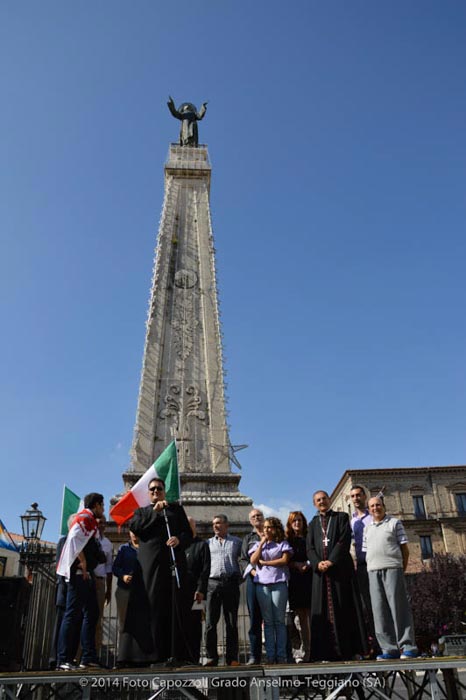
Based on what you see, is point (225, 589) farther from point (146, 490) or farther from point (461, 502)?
point (461, 502)

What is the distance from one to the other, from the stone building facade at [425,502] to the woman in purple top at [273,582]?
31.3 m

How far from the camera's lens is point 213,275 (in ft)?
65.5

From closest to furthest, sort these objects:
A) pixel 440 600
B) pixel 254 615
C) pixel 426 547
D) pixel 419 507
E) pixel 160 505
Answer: pixel 160 505 → pixel 254 615 → pixel 440 600 → pixel 426 547 → pixel 419 507

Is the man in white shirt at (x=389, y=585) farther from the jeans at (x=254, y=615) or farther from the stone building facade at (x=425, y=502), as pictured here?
the stone building facade at (x=425, y=502)

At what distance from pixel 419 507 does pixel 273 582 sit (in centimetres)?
3540

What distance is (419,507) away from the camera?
3828cm

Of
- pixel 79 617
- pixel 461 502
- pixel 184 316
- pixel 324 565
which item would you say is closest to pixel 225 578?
pixel 324 565

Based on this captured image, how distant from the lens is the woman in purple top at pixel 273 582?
5.82 meters

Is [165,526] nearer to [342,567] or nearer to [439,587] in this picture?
[342,567]

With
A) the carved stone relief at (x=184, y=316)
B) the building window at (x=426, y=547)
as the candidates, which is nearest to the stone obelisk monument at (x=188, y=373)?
the carved stone relief at (x=184, y=316)

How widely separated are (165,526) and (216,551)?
4.19ft

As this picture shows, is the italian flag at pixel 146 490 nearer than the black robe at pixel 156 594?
No

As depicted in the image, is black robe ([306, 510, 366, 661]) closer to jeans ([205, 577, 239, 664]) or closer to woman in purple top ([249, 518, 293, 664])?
woman in purple top ([249, 518, 293, 664])

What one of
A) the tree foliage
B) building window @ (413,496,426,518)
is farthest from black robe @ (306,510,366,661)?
building window @ (413,496,426,518)
